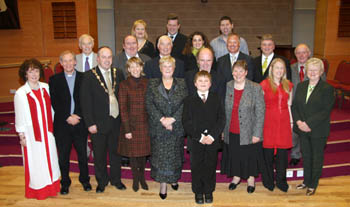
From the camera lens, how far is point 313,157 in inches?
138

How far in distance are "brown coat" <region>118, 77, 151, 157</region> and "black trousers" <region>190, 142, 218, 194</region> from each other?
0.55 meters

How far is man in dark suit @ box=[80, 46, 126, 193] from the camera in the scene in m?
3.37

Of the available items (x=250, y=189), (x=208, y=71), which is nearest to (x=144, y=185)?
(x=250, y=189)

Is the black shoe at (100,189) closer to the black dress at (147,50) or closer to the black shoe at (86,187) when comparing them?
the black shoe at (86,187)

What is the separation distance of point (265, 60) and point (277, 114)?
752mm

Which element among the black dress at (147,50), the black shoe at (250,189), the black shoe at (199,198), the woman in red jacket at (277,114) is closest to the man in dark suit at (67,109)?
the black dress at (147,50)

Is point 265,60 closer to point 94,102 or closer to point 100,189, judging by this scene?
point 94,102

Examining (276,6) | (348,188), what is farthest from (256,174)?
(276,6)

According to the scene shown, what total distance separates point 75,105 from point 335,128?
3980 millimetres

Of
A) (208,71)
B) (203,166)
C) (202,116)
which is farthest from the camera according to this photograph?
(208,71)

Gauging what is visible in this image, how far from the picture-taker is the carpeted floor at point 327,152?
408 cm

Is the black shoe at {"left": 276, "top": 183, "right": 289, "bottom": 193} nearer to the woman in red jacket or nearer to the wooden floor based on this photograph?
the wooden floor

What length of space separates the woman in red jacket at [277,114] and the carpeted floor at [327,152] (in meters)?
0.64

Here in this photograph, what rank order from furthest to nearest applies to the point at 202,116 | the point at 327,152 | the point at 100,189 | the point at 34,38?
the point at 34,38 < the point at 327,152 < the point at 100,189 < the point at 202,116
